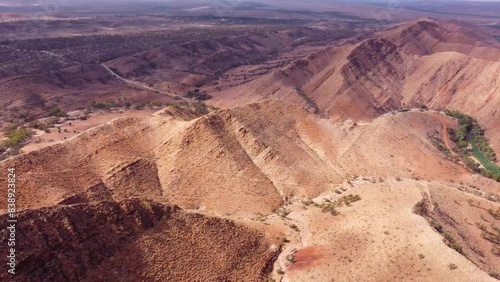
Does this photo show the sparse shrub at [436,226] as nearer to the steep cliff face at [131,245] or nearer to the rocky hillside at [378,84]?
the steep cliff face at [131,245]

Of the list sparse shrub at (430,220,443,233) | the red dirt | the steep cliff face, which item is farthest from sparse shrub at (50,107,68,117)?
sparse shrub at (430,220,443,233)

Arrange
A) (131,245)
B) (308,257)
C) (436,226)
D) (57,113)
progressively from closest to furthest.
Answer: (131,245) < (308,257) < (436,226) < (57,113)

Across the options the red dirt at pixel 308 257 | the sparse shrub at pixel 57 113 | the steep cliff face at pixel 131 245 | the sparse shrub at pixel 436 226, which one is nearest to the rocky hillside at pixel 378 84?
the sparse shrub at pixel 57 113

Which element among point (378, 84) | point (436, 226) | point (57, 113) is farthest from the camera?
point (378, 84)

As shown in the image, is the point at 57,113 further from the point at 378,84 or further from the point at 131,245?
the point at 378,84

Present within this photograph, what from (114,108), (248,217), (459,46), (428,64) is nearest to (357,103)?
(428,64)

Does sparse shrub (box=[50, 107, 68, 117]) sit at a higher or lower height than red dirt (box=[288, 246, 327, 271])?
lower

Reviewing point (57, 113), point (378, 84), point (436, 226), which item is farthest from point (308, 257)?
point (378, 84)

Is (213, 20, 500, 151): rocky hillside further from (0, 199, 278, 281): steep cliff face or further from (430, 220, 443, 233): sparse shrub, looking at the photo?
(0, 199, 278, 281): steep cliff face

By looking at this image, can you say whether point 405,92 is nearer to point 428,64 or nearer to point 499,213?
point 428,64
